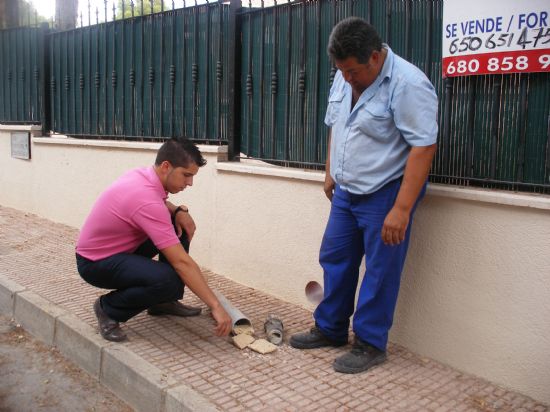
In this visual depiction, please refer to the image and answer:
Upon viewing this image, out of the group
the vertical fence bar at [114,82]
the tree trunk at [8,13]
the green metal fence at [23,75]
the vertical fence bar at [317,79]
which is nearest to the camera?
the vertical fence bar at [317,79]

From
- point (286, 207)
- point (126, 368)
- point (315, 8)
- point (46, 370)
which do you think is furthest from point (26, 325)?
point (315, 8)

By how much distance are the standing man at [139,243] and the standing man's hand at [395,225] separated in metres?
1.01

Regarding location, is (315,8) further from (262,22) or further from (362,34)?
(362,34)

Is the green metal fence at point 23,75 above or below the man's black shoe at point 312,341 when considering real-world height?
above

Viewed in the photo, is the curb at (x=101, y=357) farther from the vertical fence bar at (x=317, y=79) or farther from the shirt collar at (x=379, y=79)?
the vertical fence bar at (x=317, y=79)

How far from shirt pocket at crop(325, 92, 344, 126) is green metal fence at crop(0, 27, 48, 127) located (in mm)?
5303

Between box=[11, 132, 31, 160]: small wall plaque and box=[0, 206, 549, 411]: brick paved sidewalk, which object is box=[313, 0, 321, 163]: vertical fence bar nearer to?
box=[0, 206, 549, 411]: brick paved sidewalk

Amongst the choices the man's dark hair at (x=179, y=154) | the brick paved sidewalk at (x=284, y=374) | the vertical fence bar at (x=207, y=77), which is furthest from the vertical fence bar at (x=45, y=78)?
the man's dark hair at (x=179, y=154)

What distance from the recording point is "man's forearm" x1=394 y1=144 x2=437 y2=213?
2973 mm

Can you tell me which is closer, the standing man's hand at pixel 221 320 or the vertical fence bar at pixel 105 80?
the standing man's hand at pixel 221 320

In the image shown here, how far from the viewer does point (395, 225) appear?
3.01 m

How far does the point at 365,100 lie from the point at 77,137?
4.98m

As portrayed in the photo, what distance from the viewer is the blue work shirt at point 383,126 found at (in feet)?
9.75

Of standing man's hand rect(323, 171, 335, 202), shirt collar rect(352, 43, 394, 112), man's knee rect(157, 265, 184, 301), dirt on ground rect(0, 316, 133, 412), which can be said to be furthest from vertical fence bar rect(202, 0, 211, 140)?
shirt collar rect(352, 43, 394, 112)
